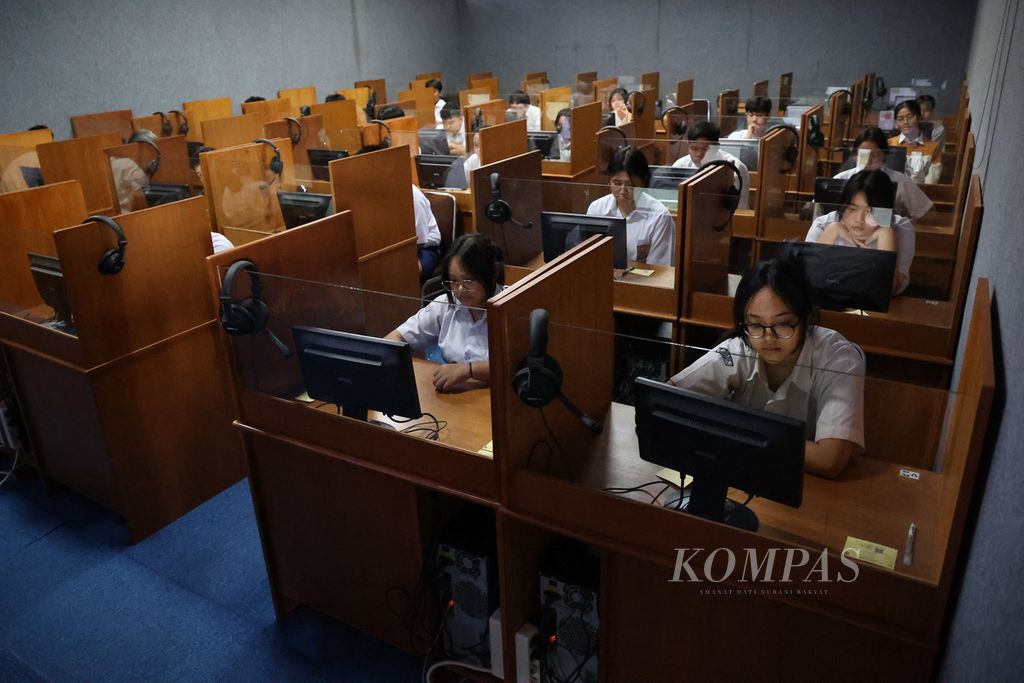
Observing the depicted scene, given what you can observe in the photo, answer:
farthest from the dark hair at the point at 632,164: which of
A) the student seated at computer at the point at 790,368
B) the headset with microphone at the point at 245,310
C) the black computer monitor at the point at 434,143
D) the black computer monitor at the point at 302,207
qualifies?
the black computer monitor at the point at 434,143

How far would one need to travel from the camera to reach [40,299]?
287cm

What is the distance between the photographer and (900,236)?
9.22 feet

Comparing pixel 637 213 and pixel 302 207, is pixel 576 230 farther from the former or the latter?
pixel 302 207

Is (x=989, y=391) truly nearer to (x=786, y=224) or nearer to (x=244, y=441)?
(x=244, y=441)

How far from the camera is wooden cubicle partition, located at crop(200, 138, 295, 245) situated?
4082 mm

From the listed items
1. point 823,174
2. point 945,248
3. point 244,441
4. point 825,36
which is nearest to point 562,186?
point 945,248

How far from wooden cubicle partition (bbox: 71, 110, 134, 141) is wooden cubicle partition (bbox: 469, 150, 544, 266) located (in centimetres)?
489

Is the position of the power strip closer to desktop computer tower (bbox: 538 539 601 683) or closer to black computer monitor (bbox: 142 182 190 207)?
desktop computer tower (bbox: 538 539 601 683)

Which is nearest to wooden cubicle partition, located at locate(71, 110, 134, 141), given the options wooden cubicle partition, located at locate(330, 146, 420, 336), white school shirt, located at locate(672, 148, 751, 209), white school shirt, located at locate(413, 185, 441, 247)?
white school shirt, located at locate(413, 185, 441, 247)

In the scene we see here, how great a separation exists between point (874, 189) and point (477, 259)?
1.72m

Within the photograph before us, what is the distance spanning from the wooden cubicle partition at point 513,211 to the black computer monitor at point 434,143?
83.6 inches

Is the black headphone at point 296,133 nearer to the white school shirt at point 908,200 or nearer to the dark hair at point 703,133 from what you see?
the dark hair at point 703,133

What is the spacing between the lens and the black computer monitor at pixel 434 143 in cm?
577

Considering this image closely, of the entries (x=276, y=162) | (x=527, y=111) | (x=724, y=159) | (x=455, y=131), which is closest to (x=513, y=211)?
(x=724, y=159)
